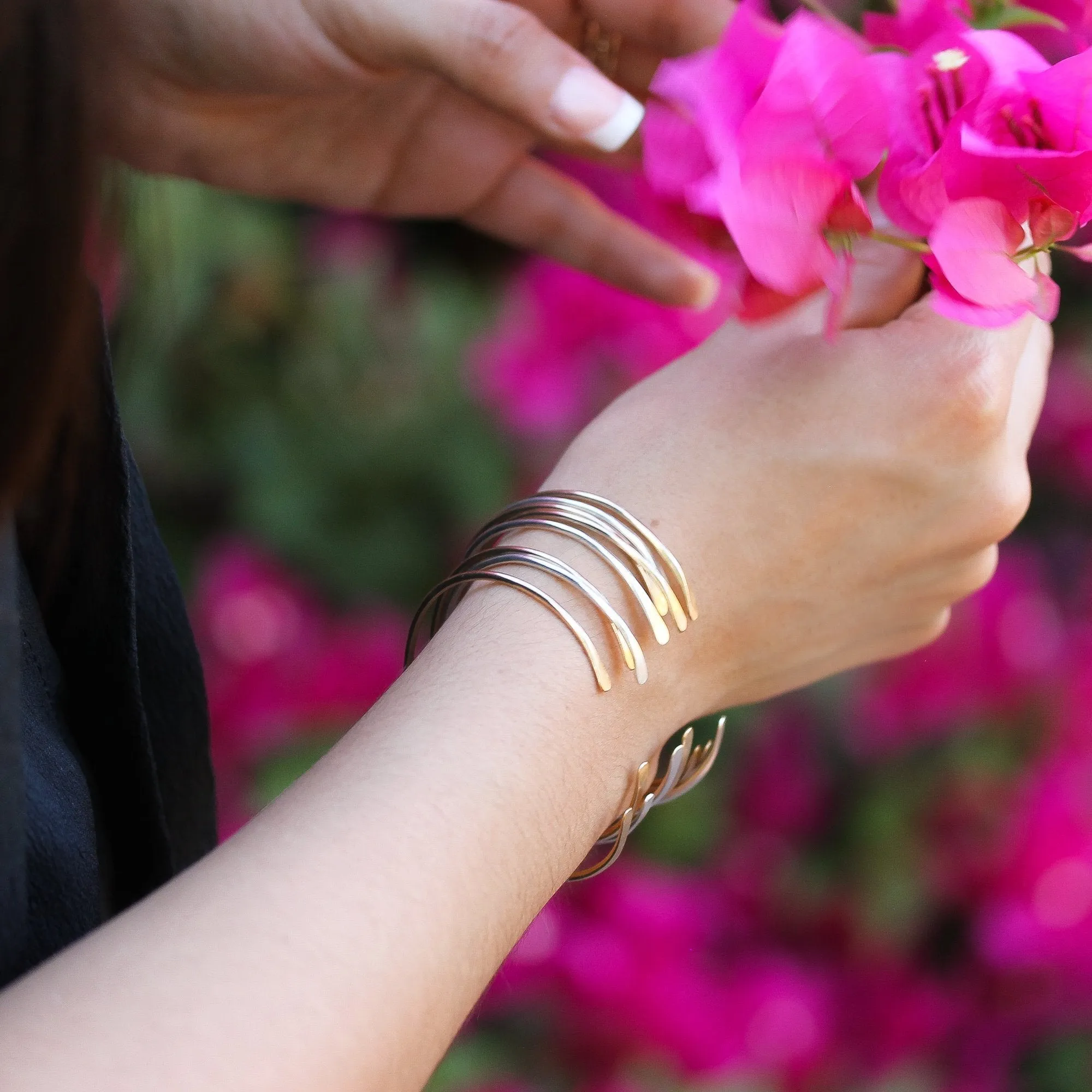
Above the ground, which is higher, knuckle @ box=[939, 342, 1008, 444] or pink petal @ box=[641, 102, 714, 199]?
pink petal @ box=[641, 102, 714, 199]

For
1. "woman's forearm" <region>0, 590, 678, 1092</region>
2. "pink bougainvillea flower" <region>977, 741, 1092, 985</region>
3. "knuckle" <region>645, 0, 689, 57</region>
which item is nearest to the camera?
"woman's forearm" <region>0, 590, 678, 1092</region>

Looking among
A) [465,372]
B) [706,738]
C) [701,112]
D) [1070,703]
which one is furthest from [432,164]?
[1070,703]

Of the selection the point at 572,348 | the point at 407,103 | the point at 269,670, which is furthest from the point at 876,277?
the point at 269,670

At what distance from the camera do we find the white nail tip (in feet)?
1.68

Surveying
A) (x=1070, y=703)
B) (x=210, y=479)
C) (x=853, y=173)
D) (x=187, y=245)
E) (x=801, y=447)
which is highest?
(x=853, y=173)

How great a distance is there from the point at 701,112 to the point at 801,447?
142mm

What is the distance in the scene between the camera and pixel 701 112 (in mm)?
429

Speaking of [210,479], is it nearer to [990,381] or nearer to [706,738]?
[706,738]

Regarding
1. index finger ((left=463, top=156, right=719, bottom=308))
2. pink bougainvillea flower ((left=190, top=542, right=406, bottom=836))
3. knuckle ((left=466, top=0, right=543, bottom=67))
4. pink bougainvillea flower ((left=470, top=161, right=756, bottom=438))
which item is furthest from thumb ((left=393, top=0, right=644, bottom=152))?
pink bougainvillea flower ((left=190, top=542, right=406, bottom=836))

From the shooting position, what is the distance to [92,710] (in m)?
0.53

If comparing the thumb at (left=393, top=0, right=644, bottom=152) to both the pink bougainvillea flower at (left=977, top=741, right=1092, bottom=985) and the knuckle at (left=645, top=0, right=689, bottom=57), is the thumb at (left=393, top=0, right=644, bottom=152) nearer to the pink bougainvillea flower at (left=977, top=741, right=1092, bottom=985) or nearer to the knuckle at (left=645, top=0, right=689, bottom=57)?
the knuckle at (left=645, top=0, right=689, bottom=57)

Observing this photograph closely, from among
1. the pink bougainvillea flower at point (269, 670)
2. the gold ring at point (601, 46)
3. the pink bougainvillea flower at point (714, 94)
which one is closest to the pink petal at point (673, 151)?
the pink bougainvillea flower at point (714, 94)

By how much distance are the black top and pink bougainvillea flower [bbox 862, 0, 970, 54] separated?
35 cm

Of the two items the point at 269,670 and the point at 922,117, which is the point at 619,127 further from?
the point at 269,670
